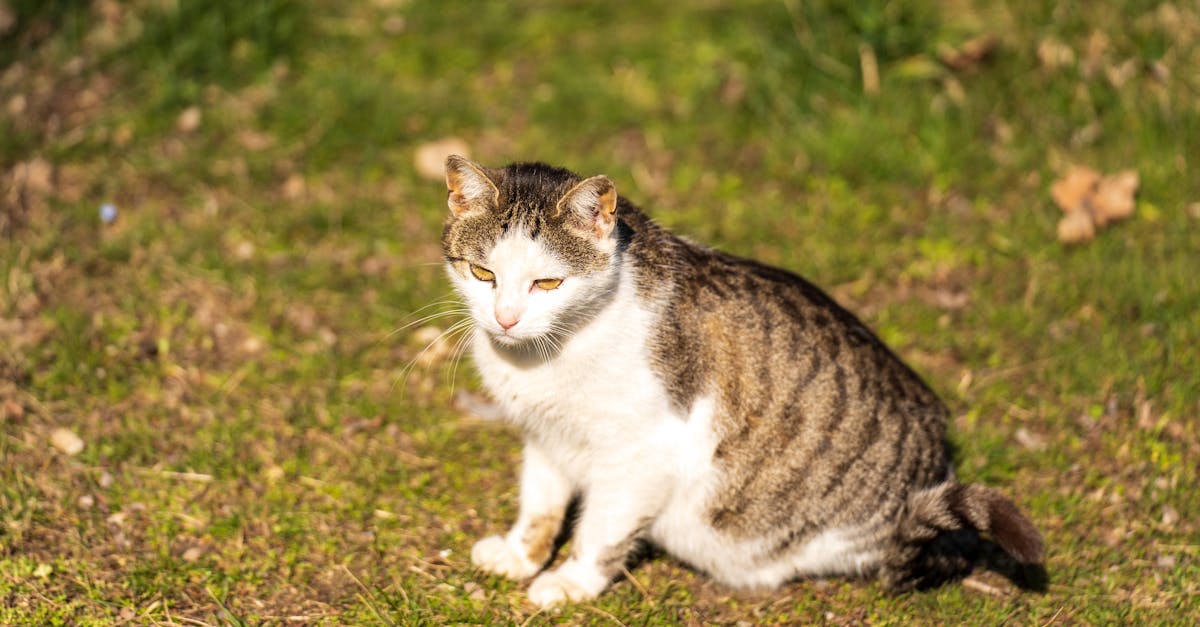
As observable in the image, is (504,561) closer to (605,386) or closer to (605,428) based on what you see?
(605,428)

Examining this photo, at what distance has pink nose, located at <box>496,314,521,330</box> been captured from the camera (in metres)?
3.61

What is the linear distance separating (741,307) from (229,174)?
11.8 feet

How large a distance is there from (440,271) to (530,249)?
2.41 m

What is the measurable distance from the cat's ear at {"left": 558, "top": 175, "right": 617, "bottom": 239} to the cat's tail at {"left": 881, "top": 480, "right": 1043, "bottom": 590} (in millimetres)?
1514

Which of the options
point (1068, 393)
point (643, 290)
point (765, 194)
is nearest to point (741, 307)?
point (643, 290)

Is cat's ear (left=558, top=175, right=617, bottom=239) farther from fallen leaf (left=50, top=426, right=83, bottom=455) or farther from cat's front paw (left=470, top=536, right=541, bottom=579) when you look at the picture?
fallen leaf (left=50, top=426, right=83, bottom=455)

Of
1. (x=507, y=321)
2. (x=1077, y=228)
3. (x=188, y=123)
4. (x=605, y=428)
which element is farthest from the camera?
(x=188, y=123)

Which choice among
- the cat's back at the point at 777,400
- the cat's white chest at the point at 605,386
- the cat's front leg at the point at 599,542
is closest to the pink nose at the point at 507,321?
the cat's white chest at the point at 605,386

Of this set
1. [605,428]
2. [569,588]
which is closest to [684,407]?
[605,428]

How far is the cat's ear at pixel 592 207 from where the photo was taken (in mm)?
3639

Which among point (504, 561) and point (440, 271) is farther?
point (440, 271)

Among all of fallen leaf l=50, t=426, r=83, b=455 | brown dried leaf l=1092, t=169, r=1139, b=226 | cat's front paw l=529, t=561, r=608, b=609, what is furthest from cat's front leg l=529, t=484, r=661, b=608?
brown dried leaf l=1092, t=169, r=1139, b=226

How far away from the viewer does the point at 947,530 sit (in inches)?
156

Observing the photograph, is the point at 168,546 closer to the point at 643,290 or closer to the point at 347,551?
the point at 347,551
